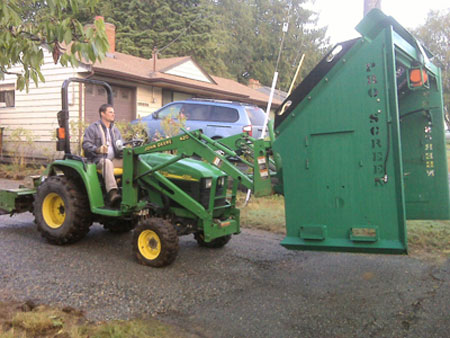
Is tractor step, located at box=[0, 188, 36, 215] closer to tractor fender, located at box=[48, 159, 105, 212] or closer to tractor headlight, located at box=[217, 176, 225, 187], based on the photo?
tractor fender, located at box=[48, 159, 105, 212]

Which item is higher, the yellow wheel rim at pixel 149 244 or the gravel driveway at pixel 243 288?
the yellow wheel rim at pixel 149 244

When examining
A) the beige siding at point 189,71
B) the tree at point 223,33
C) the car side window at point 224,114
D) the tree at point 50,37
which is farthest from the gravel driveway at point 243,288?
the tree at point 223,33

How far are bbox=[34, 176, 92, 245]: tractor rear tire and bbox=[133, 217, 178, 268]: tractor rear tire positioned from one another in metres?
0.97

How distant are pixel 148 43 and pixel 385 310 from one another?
2816 centimetres

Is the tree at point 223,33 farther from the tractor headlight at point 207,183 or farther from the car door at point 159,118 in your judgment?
the tractor headlight at point 207,183

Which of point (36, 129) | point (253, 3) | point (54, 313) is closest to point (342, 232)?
point (54, 313)

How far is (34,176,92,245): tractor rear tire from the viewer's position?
18.9 ft

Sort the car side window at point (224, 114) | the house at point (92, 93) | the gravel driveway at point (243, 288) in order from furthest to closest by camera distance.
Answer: the house at point (92, 93), the car side window at point (224, 114), the gravel driveway at point (243, 288)

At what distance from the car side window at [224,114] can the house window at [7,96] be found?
8.86 m

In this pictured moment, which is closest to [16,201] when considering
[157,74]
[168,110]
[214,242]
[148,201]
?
[148,201]

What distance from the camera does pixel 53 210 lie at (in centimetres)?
621

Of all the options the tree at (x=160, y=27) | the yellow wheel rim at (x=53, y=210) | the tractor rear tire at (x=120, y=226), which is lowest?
the tractor rear tire at (x=120, y=226)

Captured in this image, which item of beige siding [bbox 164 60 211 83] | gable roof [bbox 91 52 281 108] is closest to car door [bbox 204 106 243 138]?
gable roof [bbox 91 52 281 108]

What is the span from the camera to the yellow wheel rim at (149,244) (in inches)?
205
